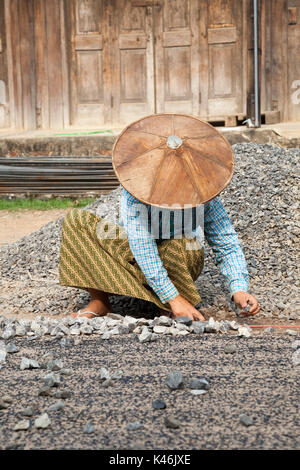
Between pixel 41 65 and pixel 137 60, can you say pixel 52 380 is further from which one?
pixel 41 65

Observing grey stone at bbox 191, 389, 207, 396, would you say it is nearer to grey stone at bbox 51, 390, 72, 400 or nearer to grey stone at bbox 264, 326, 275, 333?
grey stone at bbox 51, 390, 72, 400

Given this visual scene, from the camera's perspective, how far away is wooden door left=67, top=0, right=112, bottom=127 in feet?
28.8

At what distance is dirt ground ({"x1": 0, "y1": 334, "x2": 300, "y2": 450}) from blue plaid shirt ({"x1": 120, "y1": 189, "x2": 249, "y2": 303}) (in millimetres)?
298

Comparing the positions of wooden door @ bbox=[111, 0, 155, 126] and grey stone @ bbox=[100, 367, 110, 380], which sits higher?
wooden door @ bbox=[111, 0, 155, 126]

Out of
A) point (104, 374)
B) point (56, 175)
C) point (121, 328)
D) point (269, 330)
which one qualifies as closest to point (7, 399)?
point (104, 374)

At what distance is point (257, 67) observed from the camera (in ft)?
24.8

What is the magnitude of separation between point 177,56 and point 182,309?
19.5ft

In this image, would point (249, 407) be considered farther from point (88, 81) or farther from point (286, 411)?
point (88, 81)

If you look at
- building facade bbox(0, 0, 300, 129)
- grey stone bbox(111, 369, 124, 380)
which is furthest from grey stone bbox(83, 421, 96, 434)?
building facade bbox(0, 0, 300, 129)

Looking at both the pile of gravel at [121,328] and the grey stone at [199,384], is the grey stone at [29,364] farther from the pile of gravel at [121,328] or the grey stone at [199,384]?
the grey stone at [199,384]

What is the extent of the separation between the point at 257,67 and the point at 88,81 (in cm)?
241

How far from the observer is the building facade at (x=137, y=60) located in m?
8.48

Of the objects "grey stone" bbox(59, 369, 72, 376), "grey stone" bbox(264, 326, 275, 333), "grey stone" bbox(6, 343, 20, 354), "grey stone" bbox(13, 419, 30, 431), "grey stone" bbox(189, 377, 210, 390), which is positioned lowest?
"grey stone" bbox(264, 326, 275, 333)

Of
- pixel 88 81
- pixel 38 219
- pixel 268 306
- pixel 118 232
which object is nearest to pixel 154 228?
pixel 118 232
